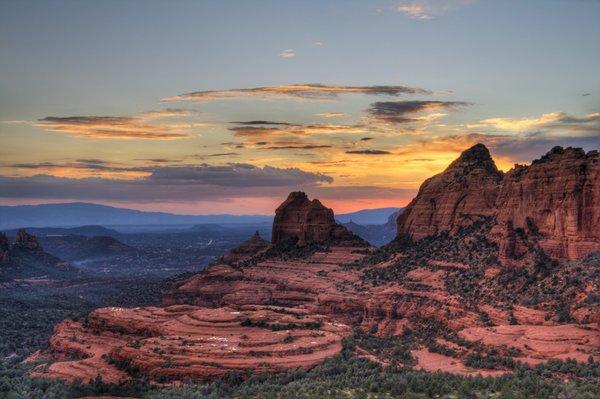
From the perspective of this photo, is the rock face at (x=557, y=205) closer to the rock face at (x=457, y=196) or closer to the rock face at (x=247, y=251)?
the rock face at (x=457, y=196)

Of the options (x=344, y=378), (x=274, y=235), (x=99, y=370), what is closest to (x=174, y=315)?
(x=99, y=370)

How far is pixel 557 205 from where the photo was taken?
71.7 meters

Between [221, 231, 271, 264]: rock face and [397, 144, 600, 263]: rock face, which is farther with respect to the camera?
[221, 231, 271, 264]: rock face

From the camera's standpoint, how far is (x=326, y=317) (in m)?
79.6

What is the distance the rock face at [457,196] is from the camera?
9181 centimetres

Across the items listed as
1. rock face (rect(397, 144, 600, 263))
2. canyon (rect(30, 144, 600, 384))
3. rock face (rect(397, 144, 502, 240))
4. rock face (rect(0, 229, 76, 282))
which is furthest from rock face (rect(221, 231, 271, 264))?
rock face (rect(0, 229, 76, 282))

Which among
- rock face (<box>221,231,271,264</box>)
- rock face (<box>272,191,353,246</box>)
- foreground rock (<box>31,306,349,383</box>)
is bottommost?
foreground rock (<box>31,306,349,383</box>)

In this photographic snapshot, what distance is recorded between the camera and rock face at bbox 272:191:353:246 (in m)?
122

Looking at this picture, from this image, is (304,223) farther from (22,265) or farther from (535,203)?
(22,265)

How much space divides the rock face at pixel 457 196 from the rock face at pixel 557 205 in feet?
31.8

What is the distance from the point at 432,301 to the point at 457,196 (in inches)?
981

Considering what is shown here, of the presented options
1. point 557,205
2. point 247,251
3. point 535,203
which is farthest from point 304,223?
point 557,205

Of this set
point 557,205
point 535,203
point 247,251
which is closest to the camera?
point 557,205

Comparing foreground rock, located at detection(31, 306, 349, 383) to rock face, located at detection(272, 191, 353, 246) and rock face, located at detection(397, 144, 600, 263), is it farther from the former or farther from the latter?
rock face, located at detection(272, 191, 353, 246)
